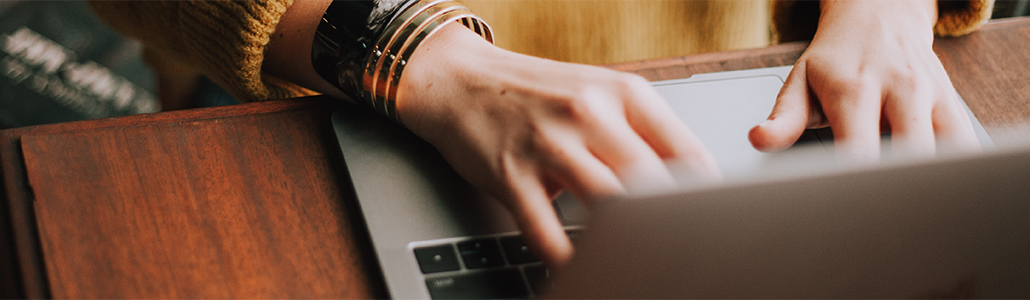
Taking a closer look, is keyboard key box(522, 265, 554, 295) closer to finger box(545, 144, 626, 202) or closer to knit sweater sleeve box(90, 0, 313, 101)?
finger box(545, 144, 626, 202)

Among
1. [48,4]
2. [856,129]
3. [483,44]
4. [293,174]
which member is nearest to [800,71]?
[856,129]

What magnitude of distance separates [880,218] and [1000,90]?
325 millimetres

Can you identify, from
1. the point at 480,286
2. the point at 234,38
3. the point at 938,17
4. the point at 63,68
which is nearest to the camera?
the point at 480,286

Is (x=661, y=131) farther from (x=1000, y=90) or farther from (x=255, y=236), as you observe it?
(x=1000, y=90)

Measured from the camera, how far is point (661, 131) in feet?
0.96

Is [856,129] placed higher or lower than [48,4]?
higher

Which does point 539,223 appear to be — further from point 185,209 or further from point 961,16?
point 961,16

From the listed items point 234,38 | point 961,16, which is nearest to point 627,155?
point 234,38

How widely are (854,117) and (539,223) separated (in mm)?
204

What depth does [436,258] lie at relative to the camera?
274 millimetres

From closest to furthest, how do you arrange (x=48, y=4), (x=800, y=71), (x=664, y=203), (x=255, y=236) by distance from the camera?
(x=664, y=203), (x=255, y=236), (x=800, y=71), (x=48, y=4)

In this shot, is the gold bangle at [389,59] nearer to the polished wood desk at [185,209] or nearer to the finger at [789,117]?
the polished wood desk at [185,209]

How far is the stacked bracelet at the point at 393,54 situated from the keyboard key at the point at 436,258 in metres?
0.10

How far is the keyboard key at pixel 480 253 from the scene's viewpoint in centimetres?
28
